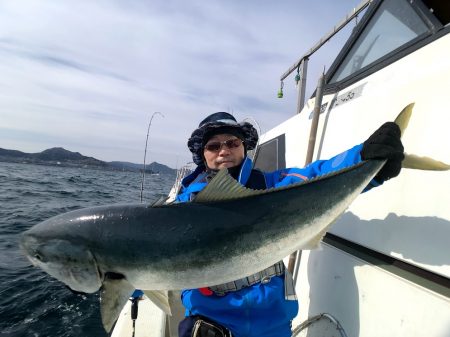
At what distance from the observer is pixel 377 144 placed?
7.59ft

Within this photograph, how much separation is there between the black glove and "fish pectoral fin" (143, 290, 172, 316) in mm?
1828

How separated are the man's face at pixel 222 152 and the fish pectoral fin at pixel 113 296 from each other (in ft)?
5.44

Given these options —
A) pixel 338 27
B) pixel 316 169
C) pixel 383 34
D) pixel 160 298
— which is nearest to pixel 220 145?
pixel 316 169

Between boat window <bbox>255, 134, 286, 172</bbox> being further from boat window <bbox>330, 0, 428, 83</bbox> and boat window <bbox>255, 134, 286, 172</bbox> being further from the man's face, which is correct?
the man's face

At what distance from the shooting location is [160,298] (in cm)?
245

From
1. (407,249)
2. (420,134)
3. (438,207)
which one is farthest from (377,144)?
(407,249)

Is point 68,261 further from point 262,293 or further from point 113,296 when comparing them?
point 262,293

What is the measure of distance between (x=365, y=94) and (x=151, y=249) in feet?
8.04

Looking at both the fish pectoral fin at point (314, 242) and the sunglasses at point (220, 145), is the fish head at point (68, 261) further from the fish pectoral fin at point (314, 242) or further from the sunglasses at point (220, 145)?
the sunglasses at point (220, 145)

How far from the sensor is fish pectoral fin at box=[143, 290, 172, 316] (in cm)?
242

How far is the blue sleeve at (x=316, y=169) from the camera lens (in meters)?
2.60

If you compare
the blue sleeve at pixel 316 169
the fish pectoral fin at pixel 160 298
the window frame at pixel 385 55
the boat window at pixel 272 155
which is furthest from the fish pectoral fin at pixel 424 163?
the boat window at pixel 272 155

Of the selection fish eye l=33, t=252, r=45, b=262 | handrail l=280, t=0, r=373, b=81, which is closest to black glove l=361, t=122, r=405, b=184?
fish eye l=33, t=252, r=45, b=262

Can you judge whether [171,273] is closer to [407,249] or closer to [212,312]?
[212,312]
